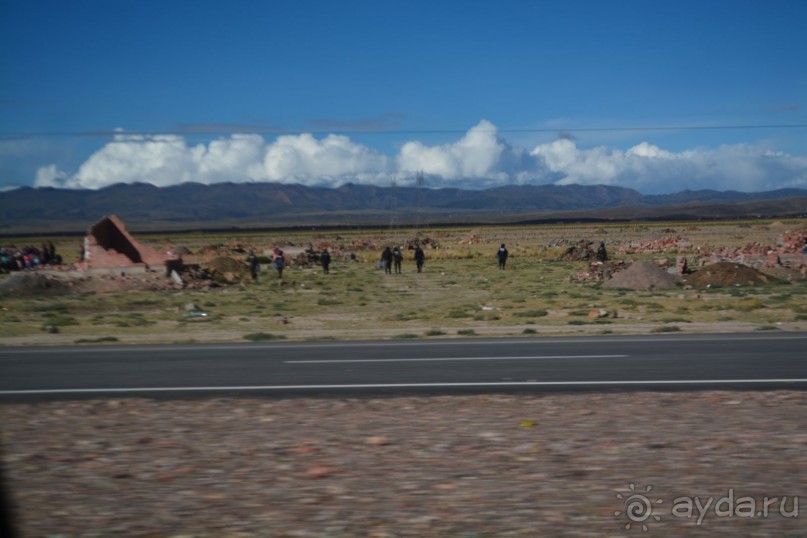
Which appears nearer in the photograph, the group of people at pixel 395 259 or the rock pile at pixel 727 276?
the rock pile at pixel 727 276

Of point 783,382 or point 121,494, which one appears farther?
point 783,382

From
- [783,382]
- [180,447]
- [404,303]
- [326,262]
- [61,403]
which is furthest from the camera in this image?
[326,262]

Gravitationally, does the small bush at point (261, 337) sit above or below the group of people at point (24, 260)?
below

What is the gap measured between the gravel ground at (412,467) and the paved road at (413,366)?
134 centimetres

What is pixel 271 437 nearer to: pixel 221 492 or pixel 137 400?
pixel 221 492

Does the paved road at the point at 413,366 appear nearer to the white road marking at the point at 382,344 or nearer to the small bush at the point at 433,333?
the white road marking at the point at 382,344

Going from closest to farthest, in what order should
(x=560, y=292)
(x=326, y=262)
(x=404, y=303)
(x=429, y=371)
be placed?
1. (x=429, y=371)
2. (x=404, y=303)
3. (x=560, y=292)
4. (x=326, y=262)

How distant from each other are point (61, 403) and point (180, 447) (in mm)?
3371

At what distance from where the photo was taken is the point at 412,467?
24.9 feet

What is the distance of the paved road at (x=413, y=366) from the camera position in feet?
39.1

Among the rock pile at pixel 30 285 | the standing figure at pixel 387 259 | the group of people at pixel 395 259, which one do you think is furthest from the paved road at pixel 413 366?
the group of people at pixel 395 259

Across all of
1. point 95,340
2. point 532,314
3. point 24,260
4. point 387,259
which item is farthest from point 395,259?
point 95,340

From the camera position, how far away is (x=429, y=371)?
13367 mm

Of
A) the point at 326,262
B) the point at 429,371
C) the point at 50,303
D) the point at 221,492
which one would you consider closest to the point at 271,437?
the point at 221,492
